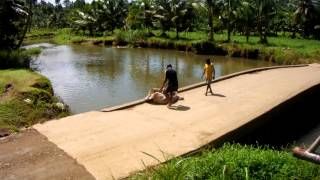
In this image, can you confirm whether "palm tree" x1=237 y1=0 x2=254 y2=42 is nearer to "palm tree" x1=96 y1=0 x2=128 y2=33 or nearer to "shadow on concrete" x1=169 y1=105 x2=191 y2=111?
"palm tree" x1=96 y1=0 x2=128 y2=33

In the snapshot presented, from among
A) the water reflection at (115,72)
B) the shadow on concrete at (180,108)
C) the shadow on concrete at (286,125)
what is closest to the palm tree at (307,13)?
the water reflection at (115,72)

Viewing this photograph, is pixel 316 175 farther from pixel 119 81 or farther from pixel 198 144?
pixel 119 81

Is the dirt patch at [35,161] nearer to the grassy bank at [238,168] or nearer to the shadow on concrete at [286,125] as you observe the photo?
the grassy bank at [238,168]

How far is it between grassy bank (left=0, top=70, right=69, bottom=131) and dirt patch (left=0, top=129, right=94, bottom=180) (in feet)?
4.09

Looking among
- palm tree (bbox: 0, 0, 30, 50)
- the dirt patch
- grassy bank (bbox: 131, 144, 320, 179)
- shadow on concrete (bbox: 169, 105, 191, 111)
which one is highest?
palm tree (bbox: 0, 0, 30, 50)

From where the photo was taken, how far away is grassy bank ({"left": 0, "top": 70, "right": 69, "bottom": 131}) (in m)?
11.6

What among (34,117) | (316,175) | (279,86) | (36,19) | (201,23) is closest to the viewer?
(316,175)

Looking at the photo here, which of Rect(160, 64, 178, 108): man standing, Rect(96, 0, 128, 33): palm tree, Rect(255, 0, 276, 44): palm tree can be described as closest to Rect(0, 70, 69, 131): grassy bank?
Rect(160, 64, 178, 108): man standing

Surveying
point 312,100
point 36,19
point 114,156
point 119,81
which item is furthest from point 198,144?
point 36,19

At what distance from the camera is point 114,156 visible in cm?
878

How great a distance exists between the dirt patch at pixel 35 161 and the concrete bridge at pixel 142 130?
0.02 metres

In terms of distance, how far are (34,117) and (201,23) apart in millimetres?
46861

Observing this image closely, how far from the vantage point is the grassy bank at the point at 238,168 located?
21.9ft

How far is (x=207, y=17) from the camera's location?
4625cm
